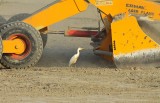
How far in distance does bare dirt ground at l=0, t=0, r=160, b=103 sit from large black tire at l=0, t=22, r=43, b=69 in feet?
0.59

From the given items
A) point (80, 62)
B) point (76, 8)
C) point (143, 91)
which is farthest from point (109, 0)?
point (143, 91)

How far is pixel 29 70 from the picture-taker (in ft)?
39.6

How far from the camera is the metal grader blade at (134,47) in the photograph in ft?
39.1

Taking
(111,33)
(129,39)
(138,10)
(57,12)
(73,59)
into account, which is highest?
(57,12)

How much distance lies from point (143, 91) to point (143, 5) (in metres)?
2.99

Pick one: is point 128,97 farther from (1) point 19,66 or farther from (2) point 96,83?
(1) point 19,66

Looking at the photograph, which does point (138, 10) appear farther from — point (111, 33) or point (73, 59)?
point (73, 59)

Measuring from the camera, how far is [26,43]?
1217 centimetres

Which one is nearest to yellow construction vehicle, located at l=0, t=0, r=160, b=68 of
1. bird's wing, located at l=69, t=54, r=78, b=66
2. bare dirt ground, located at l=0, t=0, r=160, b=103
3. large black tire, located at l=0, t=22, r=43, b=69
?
large black tire, located at l=0, t=22, r=43, b=69

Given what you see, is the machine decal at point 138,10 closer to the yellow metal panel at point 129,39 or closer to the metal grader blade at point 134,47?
the metal grader blade at point 134,47

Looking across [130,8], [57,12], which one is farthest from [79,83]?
[130,8]

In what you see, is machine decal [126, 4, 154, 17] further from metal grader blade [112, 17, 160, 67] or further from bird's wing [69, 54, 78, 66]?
bird's wing [69, 54, 78, 66]

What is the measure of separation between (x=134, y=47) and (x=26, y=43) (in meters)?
2.21

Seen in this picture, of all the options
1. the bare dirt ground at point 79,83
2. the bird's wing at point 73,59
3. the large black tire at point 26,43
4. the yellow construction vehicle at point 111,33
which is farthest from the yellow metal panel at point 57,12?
the bare dirt ground at point 79,83
